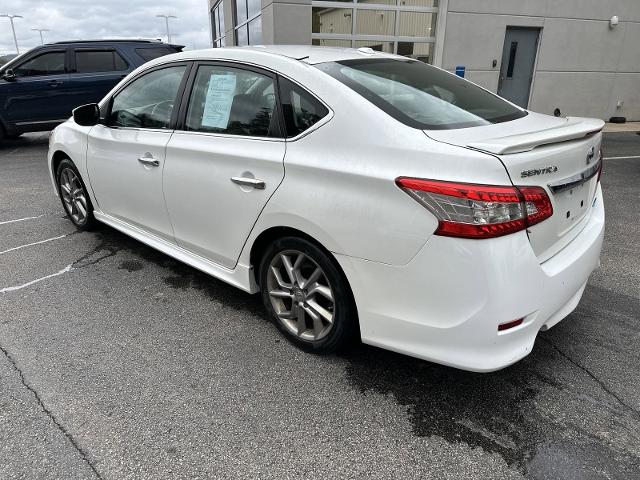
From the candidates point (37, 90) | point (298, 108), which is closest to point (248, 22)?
point (37, 90)

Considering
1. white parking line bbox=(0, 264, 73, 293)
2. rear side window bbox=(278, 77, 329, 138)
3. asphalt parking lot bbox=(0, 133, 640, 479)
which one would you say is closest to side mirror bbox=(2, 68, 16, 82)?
white parking line bbox=(0, 264, 73, 293)

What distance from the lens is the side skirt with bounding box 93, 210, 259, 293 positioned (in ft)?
9.75

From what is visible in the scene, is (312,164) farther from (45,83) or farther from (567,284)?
(45,83)

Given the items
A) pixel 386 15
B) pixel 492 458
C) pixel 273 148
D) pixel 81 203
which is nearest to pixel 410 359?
pixel 492 458

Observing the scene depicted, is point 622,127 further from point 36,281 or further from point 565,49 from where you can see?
point 36,281

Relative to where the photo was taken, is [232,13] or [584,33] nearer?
[584,33]

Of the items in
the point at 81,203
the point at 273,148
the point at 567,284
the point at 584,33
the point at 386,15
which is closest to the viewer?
the point at 567,284

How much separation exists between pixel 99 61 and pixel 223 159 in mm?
8341

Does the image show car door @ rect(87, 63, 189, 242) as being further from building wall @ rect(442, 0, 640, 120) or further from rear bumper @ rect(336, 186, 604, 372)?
building wall @ rect(442, 0, 640, 120)

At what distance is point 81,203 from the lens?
455cm

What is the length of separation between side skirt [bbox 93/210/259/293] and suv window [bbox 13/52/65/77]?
694 centimetres

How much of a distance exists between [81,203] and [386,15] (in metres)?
9.39

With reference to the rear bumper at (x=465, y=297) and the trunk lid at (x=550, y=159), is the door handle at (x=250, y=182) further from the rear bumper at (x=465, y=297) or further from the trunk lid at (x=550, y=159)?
the trunk lid at (x=550, y=159)

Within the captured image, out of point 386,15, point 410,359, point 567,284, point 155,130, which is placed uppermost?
point 386,15
